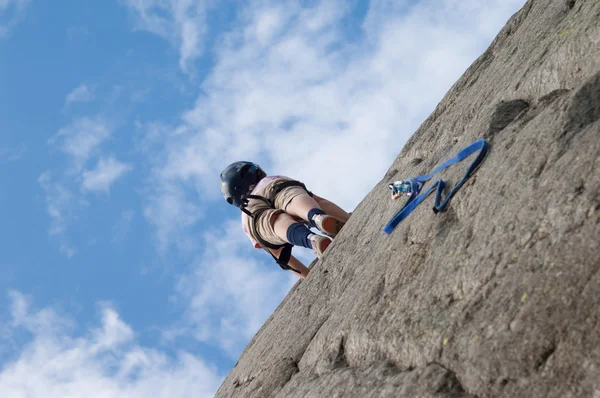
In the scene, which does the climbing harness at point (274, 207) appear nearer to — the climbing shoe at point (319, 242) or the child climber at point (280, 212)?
the child climber at point (280, 212)

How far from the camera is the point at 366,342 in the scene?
5387 millimetres

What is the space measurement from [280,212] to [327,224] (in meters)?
0.96

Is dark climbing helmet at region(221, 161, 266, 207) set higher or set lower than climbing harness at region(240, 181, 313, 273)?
higher

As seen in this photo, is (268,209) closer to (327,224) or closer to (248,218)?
(248,218)

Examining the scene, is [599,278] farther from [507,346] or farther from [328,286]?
[328,286]

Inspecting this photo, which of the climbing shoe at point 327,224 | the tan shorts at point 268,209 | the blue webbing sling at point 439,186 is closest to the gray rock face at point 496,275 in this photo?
the blue webbing sling at point 439,186

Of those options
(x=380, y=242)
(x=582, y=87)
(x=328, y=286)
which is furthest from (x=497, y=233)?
(x=328, y=286)

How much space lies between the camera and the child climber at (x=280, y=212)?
9750 millimetres

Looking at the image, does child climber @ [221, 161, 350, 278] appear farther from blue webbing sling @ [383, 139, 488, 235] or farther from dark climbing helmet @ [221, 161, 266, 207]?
blue webbing sling @ [383, 139, 488, 235]

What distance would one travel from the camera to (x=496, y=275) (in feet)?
14.2

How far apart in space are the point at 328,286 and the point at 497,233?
374 cm

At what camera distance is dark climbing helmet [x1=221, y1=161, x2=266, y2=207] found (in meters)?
11.9

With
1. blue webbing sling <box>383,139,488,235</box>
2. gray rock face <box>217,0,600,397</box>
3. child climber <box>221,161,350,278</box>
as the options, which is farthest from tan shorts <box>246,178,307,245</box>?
blue webbing sling <box>383,139,488,235</box>

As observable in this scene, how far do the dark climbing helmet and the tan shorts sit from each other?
70 centimetres
